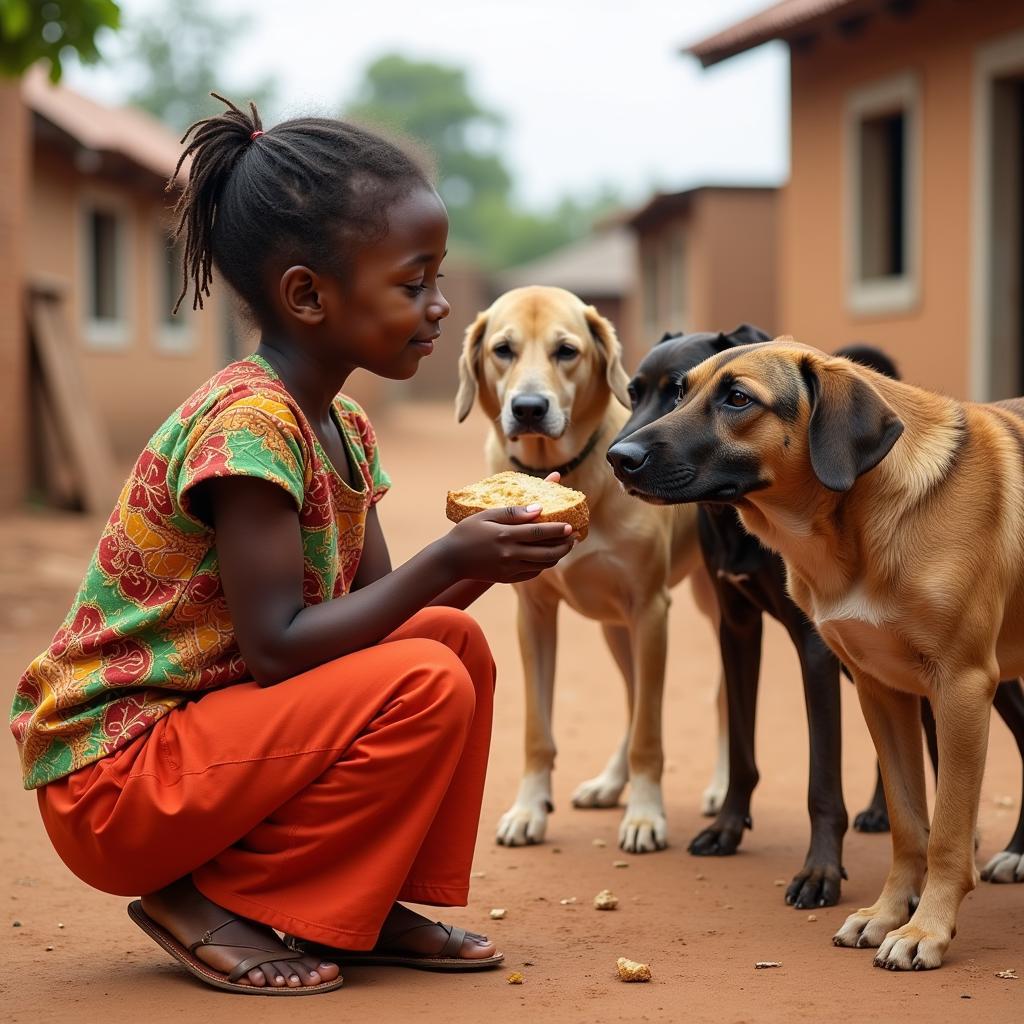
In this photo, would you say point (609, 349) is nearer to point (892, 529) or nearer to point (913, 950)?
point (892, 529)

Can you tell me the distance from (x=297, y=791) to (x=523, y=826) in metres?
2.05

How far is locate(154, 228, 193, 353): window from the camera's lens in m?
26.3

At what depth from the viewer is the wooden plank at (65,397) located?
16.7 m

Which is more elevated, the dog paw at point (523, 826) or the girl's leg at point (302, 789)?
the girl's leg at point (302, 789)

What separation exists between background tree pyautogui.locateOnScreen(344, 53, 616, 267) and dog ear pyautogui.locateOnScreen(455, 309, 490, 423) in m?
103

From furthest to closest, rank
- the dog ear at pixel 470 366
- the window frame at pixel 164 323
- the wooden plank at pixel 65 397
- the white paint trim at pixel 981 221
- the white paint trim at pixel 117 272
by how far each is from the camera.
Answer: the window frame at pixel 164 323, the white paint trim at pixel 117 272, the wooden plank at pixel 65 397, the white paint trim at pixel 981 221, the dog ear at pixel 470 366

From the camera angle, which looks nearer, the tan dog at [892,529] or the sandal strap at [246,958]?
the sandal strap at [246,958]

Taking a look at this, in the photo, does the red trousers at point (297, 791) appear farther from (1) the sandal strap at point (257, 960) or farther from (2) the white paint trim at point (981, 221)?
(2) the white paint trim at point (981, 221)

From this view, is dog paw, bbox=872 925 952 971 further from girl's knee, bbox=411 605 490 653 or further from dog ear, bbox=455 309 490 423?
dog ear, bbox=455 309 490 423

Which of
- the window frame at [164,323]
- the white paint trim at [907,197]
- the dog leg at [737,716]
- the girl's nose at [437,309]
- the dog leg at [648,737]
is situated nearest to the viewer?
the girl's nose at [437,309]

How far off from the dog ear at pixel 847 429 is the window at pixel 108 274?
2187cm

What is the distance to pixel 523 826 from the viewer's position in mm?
5273

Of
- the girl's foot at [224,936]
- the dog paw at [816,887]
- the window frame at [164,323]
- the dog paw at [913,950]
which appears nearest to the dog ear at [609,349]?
the dog paw at [816,887]

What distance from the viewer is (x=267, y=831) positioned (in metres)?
3.39
